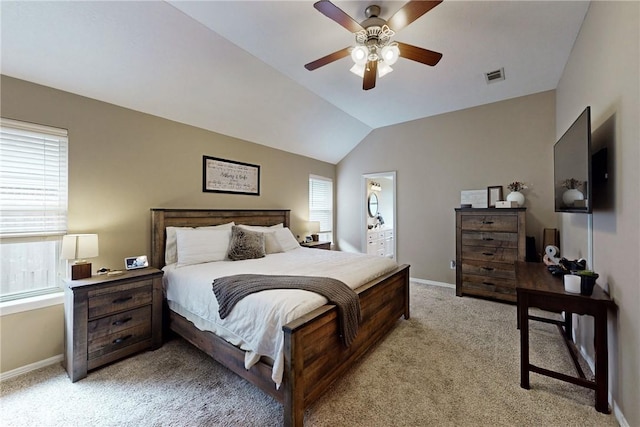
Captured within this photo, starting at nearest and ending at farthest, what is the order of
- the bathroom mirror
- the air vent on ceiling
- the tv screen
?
the tv screen
the air vent on ceiling
the bathroom mirror

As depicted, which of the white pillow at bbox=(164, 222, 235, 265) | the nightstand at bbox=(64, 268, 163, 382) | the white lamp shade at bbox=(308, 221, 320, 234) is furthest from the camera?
the white lamp shade at bbox=(308, 221, 320, 234)

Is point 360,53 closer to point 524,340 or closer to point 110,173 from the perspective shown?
point 524,340

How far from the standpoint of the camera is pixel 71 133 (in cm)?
246

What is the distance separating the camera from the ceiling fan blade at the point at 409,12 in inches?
64.3

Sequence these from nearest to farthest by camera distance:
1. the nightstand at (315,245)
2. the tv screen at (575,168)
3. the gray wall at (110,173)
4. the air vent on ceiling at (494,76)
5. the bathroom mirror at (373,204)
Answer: the tv screen at (575,168) < the gray wall at (110,173) < the air vent on ceiling at (494,76) < the nightstand at (315,245) < the bathroom mirror at (373,204)

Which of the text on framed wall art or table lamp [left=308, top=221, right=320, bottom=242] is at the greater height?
the text on framed wall art

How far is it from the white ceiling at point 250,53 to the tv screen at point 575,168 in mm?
1066

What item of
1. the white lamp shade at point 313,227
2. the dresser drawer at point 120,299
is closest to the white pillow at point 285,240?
the white lamp shade at point 313,227

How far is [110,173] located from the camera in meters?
2.70

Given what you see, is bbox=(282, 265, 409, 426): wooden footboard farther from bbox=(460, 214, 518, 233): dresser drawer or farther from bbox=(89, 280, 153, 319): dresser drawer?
bbox=(460, 214, 518, 233): dresser drawer

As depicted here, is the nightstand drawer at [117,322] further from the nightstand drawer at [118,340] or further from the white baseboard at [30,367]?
the white baseboard at [30,367]

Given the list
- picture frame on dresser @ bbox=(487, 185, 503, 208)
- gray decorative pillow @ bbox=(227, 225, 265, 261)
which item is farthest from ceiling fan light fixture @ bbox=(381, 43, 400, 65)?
picture frame on dresser @ bbox=(487, 185, 503, 208)

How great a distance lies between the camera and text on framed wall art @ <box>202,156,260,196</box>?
361 cm

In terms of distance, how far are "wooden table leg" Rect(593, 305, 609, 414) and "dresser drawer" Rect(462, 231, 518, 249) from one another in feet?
6.90
